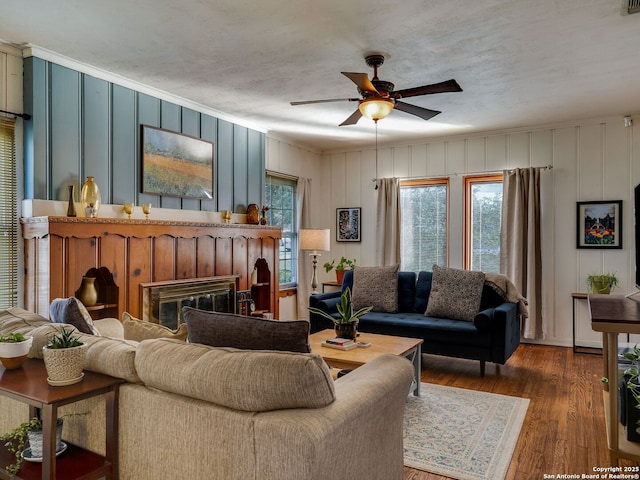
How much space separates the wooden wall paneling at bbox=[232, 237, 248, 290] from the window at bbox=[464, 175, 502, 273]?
2889mm

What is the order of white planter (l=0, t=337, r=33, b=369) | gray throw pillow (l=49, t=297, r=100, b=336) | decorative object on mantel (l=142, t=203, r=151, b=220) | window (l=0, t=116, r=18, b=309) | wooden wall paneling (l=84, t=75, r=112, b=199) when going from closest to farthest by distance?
white planter (l=0, t=337, r=33, b=369) < gray throw pillow (l=49, t=297, r=100, b=336) < window (l=0, t=116, r=18, b=309) < wooden wall paneling (l=84, t=75, r=112, b=199) < decorative object on mantel (l=142, t=203, r=151, b=220)

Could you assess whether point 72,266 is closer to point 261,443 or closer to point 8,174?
point 8,174

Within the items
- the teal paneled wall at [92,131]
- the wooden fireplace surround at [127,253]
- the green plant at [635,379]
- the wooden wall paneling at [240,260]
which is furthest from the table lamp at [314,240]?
the green plant at [635,379]

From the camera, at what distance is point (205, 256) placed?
4336 mm

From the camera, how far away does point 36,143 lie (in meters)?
3.27

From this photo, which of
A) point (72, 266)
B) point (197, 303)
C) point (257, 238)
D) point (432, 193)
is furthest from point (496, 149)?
point (72, 266)

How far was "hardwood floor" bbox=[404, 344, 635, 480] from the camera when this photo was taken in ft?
8.34

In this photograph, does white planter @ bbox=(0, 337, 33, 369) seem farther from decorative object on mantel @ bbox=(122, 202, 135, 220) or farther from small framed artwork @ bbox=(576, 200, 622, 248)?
small framed artwork @ bbox=(576, 200, 622, 248)

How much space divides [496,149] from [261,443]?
17.2ft

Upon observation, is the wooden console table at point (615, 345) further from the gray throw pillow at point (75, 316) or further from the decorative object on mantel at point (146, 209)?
the decorative object on mantel at point (146, 209)

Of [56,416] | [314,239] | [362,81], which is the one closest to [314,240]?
[314,239]

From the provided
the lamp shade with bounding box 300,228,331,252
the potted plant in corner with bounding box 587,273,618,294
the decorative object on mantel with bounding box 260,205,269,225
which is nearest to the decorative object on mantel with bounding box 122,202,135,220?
the decorative object on mantel with bounding box 260,205,269,225

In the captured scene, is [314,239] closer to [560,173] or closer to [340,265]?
[340,265]

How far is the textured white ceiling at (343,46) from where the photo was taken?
2662 mm
